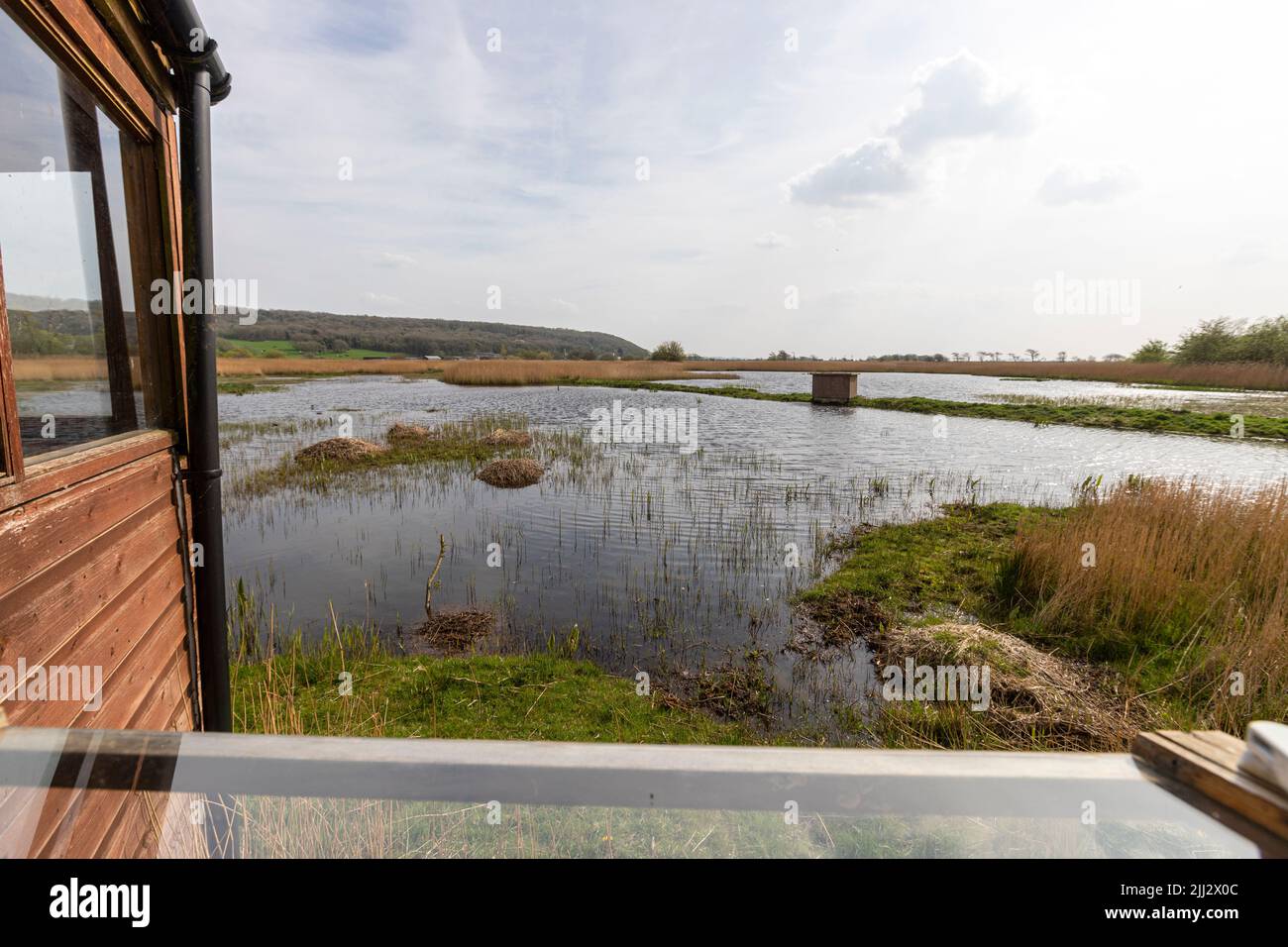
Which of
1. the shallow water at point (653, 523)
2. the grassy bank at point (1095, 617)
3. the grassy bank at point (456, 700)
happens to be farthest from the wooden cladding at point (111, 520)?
the grassy bank at point (1095, 617)

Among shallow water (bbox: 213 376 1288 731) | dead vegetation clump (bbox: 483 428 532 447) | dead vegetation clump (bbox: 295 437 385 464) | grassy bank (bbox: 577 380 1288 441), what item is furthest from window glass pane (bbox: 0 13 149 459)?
grassy bank (bbox: 577 380 1288 441)

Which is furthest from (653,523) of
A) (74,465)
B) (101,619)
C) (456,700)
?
(74,465)

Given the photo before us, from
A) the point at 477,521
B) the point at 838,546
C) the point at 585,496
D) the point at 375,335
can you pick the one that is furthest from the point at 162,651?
the point at 375,335

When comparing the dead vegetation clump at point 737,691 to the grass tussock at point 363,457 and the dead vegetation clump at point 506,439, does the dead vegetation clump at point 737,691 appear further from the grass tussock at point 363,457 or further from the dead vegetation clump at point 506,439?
the dead vegetation clump at point 506,439

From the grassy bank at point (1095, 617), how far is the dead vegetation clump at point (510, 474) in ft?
28.5

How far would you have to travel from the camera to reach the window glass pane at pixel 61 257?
232 centimetres

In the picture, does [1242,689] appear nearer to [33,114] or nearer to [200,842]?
[200,842]

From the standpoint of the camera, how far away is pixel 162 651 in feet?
11.9

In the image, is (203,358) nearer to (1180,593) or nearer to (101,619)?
(101,619)

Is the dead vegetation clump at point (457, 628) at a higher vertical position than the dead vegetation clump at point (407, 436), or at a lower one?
lower

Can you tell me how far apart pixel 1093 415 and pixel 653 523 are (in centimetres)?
2687

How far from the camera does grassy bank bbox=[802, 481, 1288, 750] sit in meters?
5.39

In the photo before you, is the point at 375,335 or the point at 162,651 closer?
the point at 162,651
